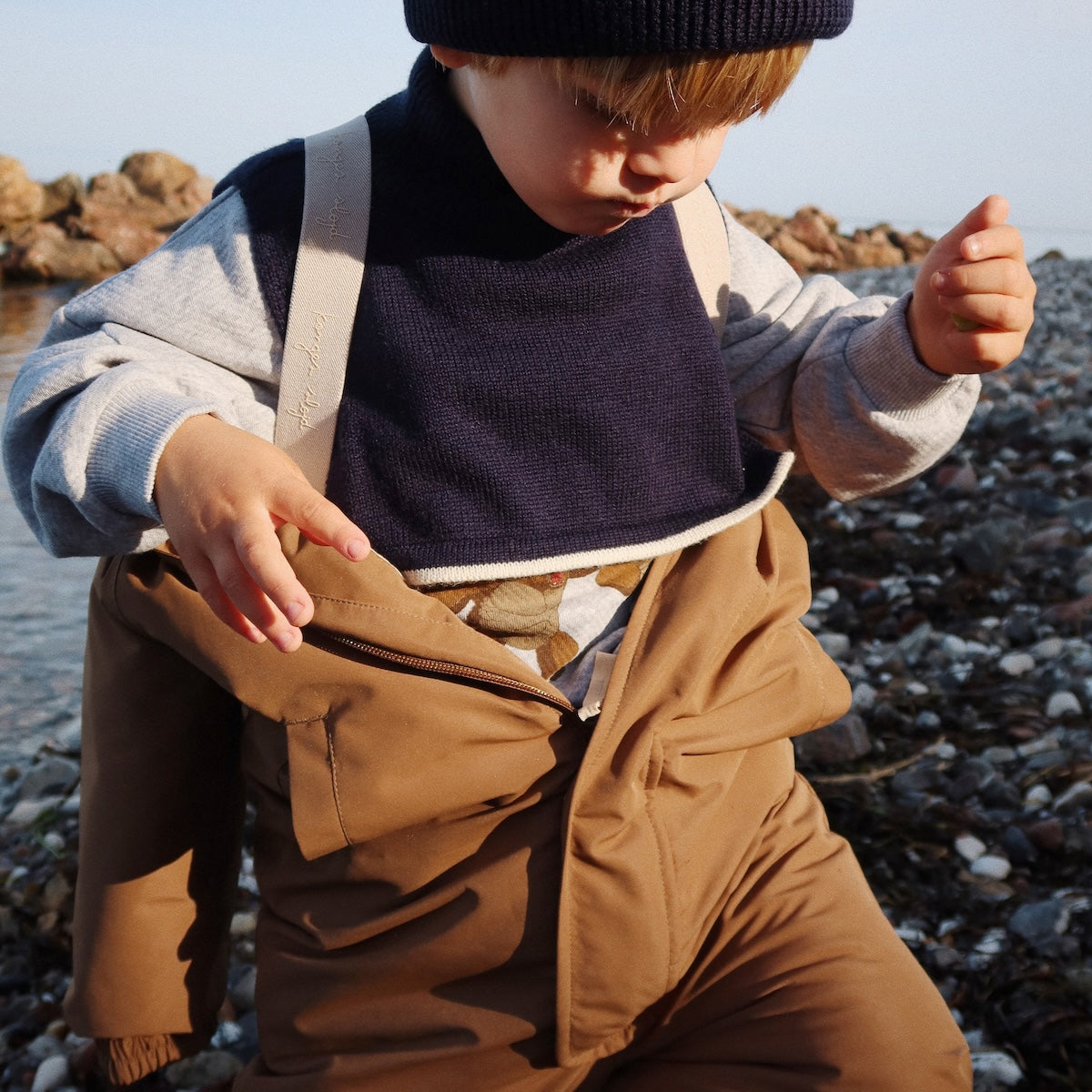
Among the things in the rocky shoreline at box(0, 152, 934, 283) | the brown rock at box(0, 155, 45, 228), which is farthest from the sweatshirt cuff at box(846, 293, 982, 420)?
the brown rock at box(0, 155, 45, 228)

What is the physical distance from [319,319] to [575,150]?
1.50ft

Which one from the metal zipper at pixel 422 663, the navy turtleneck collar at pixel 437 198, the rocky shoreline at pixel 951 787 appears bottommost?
the rocky shoreline at pixel 951 787

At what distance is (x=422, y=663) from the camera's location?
1668mm

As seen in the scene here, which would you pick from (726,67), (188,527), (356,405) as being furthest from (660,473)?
(188,527)

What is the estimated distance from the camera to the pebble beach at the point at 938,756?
2.28 metres

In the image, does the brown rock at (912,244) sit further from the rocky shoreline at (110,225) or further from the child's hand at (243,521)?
the child's hand at (243,521)

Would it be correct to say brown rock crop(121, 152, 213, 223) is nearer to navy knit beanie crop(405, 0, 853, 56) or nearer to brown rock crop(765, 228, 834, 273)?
brown rock crop(765, 228, 834, 273)

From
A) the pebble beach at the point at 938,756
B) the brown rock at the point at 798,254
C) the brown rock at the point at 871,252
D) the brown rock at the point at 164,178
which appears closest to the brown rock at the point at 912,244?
the brown rock at the point at 871,252

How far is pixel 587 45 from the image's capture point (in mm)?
1402

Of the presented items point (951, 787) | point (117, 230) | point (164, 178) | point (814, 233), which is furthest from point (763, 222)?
point (951, 787)

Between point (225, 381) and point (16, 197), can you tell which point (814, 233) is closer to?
point (16, 197)

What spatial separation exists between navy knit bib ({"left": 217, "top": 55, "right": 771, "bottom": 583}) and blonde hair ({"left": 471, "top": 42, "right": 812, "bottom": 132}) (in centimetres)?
34

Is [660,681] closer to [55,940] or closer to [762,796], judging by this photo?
[762,796]

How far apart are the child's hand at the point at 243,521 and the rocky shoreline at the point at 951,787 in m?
1.30
